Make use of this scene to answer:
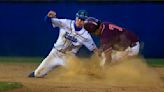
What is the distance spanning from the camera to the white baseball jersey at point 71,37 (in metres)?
12.3

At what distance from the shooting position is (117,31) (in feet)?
39.6

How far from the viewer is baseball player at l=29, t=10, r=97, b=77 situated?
40.4ft

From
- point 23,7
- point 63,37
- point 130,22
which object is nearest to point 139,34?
point 130,22

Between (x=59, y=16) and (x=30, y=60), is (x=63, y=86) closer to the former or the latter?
(x=30, y=60)

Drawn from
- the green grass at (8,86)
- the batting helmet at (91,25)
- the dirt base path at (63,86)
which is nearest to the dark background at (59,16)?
the dirt base path at (63,86)

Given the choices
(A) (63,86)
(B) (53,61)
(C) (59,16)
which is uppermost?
(C) (59,16)

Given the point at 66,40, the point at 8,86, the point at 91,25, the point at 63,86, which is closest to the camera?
the point at 8,86

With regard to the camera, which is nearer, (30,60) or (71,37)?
(71,37)

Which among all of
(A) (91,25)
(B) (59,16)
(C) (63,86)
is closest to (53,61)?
(A) (91,25)

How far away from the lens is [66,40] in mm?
12469

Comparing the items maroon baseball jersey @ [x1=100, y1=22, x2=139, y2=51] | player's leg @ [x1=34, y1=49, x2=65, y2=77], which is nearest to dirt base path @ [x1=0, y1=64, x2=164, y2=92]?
player's leg @ [x1=34, y1=49, x2=65, y2=77]

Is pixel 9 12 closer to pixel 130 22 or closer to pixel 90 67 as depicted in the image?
pixel 130 22

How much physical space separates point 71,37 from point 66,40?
0.56 ft

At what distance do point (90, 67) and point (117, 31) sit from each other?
116cm
